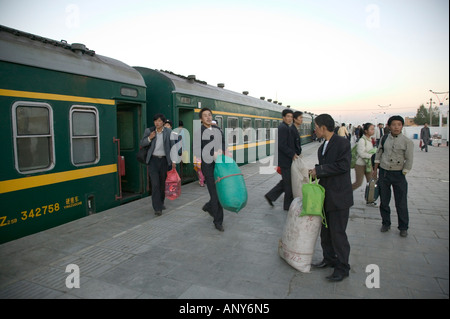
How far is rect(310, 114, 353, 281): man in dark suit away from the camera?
11.1 feet

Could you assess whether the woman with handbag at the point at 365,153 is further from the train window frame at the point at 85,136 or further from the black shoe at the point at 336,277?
the train window frame at the point at 85,136

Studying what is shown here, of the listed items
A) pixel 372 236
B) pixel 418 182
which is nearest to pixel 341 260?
pixel 372 236

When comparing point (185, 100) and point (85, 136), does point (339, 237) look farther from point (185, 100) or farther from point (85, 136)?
point (185, 100)

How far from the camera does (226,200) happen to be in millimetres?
4781

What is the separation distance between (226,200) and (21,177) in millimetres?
3020

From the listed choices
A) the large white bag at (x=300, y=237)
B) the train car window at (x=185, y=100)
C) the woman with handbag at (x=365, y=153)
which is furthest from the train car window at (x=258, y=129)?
the large white bag at (x=300, y=237)

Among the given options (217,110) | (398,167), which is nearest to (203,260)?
(398,167)

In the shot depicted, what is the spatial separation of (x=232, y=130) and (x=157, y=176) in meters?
6.01

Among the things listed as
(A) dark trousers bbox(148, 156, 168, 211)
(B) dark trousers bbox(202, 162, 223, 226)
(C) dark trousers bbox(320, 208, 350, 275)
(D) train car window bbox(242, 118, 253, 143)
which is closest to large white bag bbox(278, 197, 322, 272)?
(C) dark trousers bbox(320, 208, 350, 275)

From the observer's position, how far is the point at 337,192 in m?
3.42

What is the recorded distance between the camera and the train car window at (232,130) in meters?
11.3

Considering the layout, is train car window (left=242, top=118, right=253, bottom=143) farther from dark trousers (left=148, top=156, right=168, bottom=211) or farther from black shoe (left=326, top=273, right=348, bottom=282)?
black shoe (left=326, top=273, right=348, bottom=282)

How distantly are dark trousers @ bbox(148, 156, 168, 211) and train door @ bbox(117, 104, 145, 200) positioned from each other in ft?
4.16
